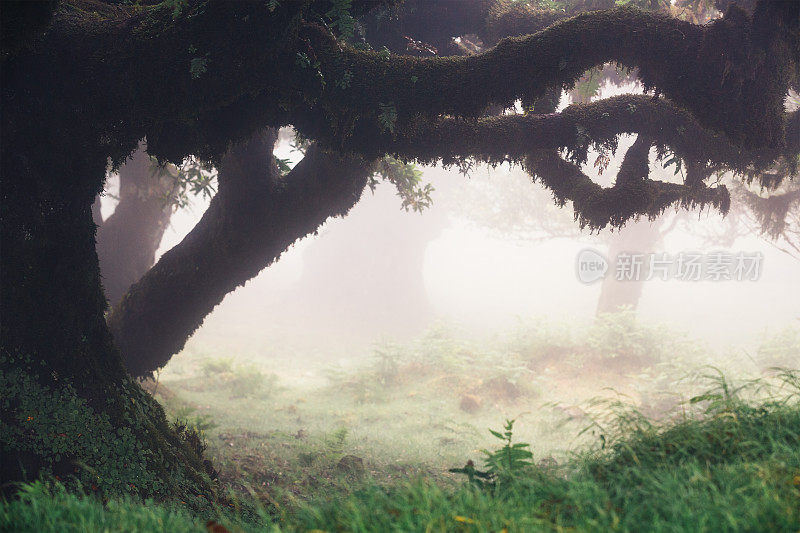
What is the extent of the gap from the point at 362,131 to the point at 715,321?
31205 millimetres

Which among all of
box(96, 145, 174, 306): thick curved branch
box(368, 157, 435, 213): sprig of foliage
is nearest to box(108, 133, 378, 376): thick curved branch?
box(368, 157, 435, 213): sprig of foliage

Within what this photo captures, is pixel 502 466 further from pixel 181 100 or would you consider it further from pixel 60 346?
pixel 60 346

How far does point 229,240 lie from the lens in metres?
6.29

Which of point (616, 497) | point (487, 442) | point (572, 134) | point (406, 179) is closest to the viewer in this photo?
point (616, 497)

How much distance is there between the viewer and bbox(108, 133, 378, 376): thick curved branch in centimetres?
632

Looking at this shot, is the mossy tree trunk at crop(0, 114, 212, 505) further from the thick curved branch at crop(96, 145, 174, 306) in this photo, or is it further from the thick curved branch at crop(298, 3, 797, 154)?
the thick curved branch at crop(96, 145, 174, 306)

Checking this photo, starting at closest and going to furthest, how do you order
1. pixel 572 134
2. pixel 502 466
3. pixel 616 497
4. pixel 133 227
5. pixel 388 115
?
pixel 616 497, pixel 502 466, pixel 388 115, pixel 572 134, pixel 133 227

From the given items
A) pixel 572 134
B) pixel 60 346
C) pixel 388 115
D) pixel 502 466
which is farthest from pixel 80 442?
pixel 572 134

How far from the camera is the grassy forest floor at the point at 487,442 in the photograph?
2.14 m

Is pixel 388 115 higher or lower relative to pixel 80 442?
higher

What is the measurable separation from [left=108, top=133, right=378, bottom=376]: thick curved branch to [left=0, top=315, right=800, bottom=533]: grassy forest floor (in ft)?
5.64

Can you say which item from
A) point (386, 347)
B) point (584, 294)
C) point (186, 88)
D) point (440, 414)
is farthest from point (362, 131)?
point (584, 294)

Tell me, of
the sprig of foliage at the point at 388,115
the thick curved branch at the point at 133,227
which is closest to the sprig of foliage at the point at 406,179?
the sprig of foliage at the point at 388,115

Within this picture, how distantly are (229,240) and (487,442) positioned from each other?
631cm
